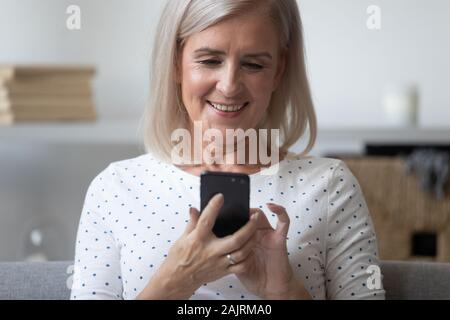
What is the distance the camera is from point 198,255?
0.84 metres

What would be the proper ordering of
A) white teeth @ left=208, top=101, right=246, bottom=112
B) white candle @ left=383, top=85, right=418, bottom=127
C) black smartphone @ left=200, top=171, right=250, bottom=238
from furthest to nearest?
white candle @ left=383, top=85, right=418, bottom=127, white teeth @ left=208, top=101, right=246, bottom=112, black smartphone @ left=200, top=171, right=250, bottom=238

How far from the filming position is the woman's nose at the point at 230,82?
88 centimetres

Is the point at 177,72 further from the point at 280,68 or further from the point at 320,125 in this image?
the point at 320,125

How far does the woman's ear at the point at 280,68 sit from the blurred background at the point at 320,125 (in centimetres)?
99

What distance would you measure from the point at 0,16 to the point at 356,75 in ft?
3.83

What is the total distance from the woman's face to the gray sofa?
25 centimetres

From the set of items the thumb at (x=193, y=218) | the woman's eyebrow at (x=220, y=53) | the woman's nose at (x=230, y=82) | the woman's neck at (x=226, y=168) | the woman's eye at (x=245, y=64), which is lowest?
the thumb at (x=193, y=218)

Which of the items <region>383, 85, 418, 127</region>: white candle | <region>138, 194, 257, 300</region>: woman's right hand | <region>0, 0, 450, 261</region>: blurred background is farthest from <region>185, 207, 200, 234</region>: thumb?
<region>383, 85, 418, 127</region>: white candle

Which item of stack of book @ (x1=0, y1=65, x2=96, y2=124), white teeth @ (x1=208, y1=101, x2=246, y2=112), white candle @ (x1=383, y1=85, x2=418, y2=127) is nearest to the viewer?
white teeth @ (x1=208, y1=101, x2=246, y2=112)

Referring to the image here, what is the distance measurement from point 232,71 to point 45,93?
1.27 m

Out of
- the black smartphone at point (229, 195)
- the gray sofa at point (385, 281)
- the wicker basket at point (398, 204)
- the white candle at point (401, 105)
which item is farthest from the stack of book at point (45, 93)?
the black smartphone at point (229, 195)

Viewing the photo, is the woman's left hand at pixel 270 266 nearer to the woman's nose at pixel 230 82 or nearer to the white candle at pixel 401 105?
the woman's nose at pixel 230 82

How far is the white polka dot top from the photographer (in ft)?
2.98

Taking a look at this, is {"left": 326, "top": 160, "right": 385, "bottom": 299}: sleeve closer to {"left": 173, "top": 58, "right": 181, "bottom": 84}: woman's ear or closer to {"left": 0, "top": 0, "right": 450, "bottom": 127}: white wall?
{"left": 173, "top": 58, "right": 181, "bottom": 84}: woman's ear
